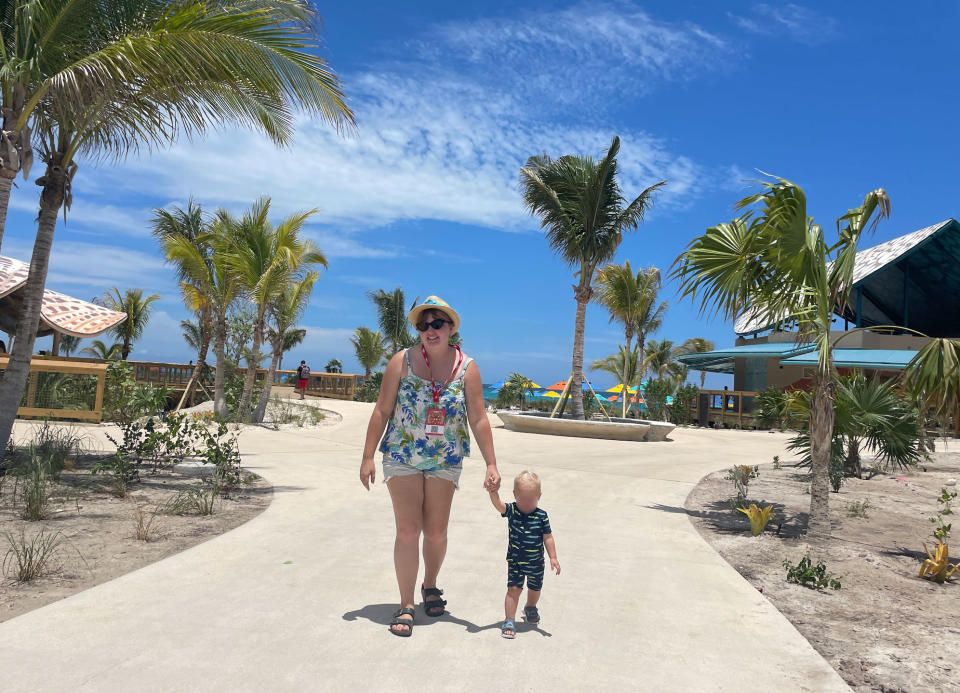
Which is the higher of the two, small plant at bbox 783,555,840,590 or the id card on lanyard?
the id card on lanyard

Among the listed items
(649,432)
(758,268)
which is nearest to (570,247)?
(649,432)

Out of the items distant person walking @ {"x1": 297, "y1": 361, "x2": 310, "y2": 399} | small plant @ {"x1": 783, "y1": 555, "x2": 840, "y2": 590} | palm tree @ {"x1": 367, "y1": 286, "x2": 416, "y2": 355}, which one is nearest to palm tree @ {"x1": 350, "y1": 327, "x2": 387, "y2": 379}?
palm tree @ {"x1": 367, "y1": 286, "x2": 416, "y2": 355}

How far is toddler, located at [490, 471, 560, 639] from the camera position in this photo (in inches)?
143

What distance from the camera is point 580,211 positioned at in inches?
818

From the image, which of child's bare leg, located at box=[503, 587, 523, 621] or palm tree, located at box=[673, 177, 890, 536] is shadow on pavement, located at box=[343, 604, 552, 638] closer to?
child's bare leg, located at box=[503, 587, 523, 621]

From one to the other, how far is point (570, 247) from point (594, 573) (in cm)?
1714

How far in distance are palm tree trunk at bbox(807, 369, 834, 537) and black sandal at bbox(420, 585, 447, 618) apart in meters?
4.58

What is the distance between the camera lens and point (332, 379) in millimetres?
32781

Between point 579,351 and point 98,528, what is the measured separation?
1700cm

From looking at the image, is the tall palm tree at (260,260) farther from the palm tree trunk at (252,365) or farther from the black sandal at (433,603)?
the black sandal at (433,603)

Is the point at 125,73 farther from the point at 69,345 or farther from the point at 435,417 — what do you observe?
the point at 69,345

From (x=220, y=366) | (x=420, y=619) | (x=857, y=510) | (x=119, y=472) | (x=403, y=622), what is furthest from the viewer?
(x=220, y=366)

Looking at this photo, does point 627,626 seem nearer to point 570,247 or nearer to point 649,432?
point 649,432

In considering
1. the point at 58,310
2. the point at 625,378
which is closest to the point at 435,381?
the point at 58,310
